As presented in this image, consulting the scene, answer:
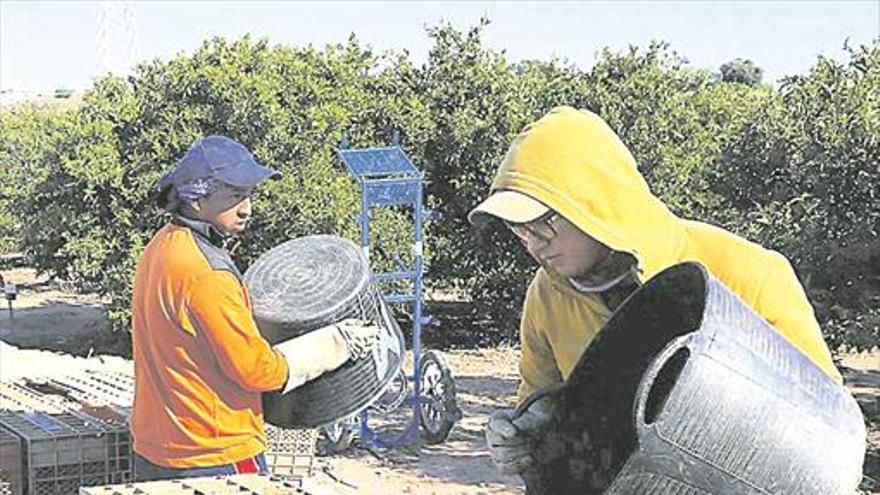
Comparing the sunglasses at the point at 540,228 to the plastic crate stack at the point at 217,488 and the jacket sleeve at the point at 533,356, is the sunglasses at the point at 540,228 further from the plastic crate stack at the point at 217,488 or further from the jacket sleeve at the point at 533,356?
the plastic crate stack at the point at 217,488

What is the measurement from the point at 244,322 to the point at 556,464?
52.9 inches

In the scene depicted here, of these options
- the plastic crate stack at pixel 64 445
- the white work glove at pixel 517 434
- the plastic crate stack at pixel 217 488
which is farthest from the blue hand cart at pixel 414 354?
the white work glove at pixel 517 434

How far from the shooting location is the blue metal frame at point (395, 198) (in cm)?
937

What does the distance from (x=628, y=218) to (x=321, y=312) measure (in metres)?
2.23

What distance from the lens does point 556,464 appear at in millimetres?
2449

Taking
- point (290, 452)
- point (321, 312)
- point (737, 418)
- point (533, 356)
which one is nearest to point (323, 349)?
point (321, 312)

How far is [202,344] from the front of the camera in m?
3.59

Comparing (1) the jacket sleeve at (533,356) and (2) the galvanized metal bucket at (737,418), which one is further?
(1) the jacket sleeve at (533,356)

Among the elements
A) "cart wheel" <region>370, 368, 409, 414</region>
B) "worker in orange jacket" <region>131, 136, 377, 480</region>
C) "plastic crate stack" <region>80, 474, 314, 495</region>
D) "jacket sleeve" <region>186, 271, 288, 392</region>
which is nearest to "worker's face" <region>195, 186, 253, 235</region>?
"worker in orange jacket" <region>131, 136, 377, 480</region>

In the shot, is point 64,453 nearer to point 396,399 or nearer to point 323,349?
point 323,349

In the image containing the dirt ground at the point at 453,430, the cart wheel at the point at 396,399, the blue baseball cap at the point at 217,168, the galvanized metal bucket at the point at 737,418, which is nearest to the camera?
the galvanized metal bucket at the point at 737,418

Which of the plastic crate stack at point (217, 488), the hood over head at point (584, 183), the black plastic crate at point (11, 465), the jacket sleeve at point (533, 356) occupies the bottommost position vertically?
the black plastic crate at point (11, 465)

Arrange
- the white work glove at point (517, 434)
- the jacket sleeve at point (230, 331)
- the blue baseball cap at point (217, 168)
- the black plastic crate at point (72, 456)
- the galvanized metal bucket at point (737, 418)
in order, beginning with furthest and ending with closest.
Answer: the black plastic crate at point (72, 456) → the blue baseball cap at point (217, 168) → the jacket sleeve at point (230, 331) → the white work glove at point (517, 434) → the galvanized metal bucket at point (737, 418)

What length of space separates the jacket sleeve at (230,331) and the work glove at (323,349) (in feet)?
0.48
